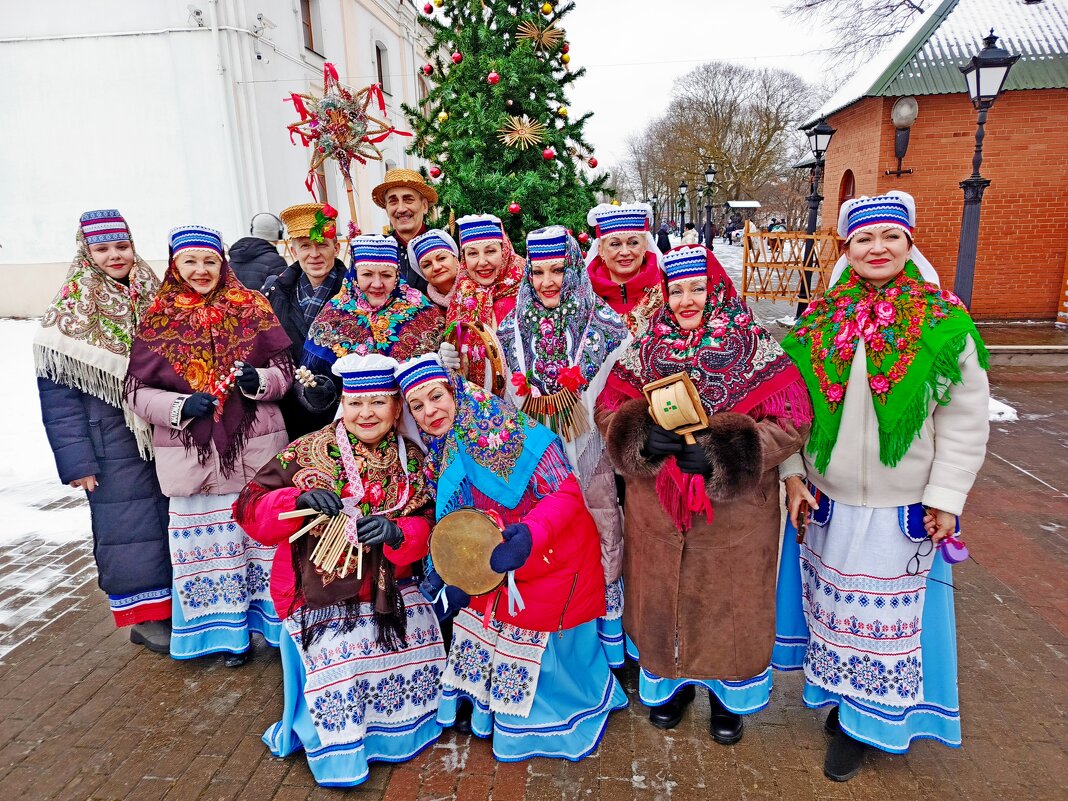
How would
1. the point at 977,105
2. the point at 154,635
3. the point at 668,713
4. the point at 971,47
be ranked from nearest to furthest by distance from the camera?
1. the point at 668,713
2. the point at 154,635
3. the point at 977,105
4. the point at 971,47

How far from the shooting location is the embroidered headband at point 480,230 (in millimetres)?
3512

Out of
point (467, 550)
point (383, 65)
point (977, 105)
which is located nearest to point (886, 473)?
point (467, 550)

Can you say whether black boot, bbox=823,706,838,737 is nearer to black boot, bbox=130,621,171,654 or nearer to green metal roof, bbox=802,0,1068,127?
black boot, bbox=130,621,171,654

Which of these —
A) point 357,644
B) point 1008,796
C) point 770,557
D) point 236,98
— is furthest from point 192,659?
point 236,98

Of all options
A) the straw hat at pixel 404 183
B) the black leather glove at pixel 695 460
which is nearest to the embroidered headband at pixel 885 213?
the black leather glove at pixel 695 460

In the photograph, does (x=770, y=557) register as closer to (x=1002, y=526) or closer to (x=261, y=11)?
(x=1002, y=526)

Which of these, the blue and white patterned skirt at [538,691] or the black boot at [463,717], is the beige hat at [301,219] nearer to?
the blue and white patterned skirt at [538,691]

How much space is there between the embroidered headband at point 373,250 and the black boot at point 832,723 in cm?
304

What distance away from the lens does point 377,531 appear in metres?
2.58

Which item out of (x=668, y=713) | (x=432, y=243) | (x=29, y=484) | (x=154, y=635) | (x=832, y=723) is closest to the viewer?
(x=832, y=723)

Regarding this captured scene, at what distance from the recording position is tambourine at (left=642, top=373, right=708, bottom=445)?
2408 mm

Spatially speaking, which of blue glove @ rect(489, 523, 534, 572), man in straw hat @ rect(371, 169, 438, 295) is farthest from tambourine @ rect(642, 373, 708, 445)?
man in straw hat @ rect(371, 169, 438, 295)

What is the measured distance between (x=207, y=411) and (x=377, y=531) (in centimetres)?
132

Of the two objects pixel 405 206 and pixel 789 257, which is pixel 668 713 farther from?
pixel 789 257
